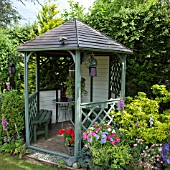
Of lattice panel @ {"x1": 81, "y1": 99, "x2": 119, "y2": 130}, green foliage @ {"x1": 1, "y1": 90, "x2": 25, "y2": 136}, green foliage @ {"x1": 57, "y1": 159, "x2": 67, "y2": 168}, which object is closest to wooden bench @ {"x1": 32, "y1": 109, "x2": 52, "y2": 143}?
green foliage @ {"x1": 1, "y1": 90, "x2": 25, "y2": 136}

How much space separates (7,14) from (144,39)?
6944 millimetres

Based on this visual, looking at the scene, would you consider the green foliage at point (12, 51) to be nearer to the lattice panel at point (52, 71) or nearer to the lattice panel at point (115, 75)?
the lattice panel at point (52, 71)

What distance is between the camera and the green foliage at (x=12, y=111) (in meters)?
4.02

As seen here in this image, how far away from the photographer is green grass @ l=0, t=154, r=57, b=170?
3371mm

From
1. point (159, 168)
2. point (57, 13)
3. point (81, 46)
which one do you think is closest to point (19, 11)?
point (57, 13)

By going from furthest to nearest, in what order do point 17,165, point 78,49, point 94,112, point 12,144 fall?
point 12,144 → point 94,112 → point 17,165 → point 78,49

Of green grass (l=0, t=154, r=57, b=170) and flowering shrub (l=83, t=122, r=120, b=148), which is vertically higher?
flowering shrub (l=83, t=122, r=120, b=148)

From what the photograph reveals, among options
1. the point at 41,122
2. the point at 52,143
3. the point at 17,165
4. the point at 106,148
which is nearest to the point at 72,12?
the point at 41,122

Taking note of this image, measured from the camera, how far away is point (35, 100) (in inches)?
195

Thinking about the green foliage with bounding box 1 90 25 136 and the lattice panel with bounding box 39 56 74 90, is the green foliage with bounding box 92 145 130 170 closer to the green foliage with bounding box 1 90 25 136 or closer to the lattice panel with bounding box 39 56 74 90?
the green foliage with bounding box 1 90 25 136

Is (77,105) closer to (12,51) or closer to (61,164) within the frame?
(61,164)

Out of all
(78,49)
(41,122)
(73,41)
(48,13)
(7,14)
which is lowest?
(41,122)

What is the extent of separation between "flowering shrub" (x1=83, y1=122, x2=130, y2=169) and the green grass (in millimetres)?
929

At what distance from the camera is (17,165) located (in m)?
3.47
